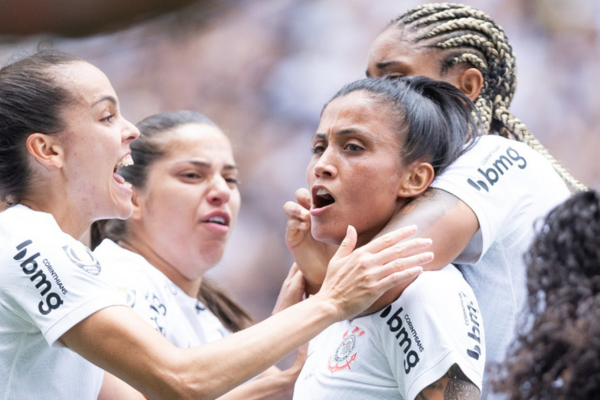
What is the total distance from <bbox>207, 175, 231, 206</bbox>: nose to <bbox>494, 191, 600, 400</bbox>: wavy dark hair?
2.10 metres

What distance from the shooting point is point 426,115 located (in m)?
2.14

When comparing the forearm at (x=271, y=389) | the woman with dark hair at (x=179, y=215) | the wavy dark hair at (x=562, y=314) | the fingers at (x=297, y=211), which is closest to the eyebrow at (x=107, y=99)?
the fingers at (x=297, y=211)

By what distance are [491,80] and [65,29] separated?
3.64 metres

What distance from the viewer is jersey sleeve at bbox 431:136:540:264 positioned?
1.99 m

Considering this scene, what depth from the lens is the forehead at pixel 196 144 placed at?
3145 millimetres

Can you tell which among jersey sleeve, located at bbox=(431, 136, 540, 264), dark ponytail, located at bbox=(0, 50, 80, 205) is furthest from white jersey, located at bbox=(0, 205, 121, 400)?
jersey sleeve, located at bbox=(431, 136, 540, 264)

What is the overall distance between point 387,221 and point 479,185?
29cm

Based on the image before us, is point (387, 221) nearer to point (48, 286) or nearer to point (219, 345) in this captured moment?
point (219, 345)

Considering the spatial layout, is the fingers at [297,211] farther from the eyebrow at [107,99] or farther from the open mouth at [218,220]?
the open mouth at [218,220]

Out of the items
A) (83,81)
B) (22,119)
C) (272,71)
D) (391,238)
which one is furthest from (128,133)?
(272,71)

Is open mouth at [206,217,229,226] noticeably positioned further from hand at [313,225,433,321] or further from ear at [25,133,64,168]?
hand at [313,225,433,321]

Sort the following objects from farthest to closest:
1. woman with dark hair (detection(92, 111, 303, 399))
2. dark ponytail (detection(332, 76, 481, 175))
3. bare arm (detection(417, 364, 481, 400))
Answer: woman with dark hair (detection(92, 111, 303, 399)) → dark ponytail (detection(332, 76, 481, 175)) → bare arm (detection(417, 364, 481, 400))

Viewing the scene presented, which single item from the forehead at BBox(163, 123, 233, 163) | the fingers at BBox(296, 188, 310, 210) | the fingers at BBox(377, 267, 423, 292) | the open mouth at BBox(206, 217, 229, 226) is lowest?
the fingers at BBox(377, 267, 423, 292)

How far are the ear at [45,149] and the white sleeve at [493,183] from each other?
1156 mm
